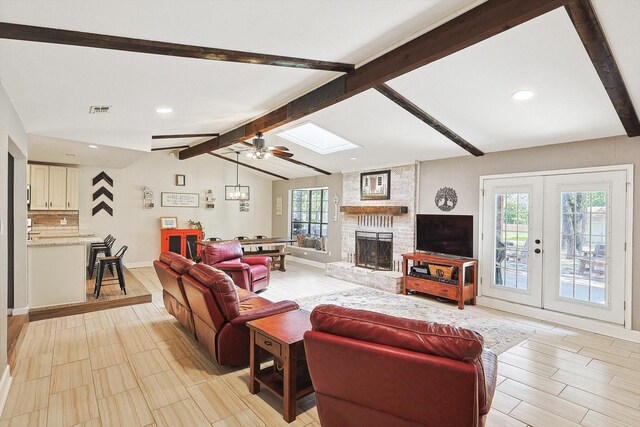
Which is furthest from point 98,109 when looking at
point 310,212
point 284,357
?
point 310,212

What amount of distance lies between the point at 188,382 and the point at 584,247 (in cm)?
501

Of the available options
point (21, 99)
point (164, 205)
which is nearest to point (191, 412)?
point (21, 99)

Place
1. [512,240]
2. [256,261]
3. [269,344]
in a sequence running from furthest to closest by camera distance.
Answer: [256,261]
[512,240]
[269,344]

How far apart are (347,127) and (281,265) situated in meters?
4.09

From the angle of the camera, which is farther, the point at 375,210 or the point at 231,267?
the point at 375,210

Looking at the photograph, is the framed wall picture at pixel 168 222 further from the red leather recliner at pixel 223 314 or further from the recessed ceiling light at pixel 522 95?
the recessed ceiling light at pixel 522 95

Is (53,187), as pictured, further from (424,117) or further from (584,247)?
(584,247)

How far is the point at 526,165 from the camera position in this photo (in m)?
4.91

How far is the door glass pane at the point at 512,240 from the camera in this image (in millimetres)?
4949

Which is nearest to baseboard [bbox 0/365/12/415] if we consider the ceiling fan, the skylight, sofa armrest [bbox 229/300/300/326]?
sofa armrest [bbox 229/300/300/326]

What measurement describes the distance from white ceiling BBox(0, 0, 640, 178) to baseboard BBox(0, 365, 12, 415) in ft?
7.98

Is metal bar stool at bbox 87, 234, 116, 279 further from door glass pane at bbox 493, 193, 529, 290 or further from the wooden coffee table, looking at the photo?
door glass pane at bbox 493, 193, 529, 290

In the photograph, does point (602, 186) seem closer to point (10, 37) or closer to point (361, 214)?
point (361, 214)

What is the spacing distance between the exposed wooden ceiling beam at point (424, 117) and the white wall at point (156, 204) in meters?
6.66
